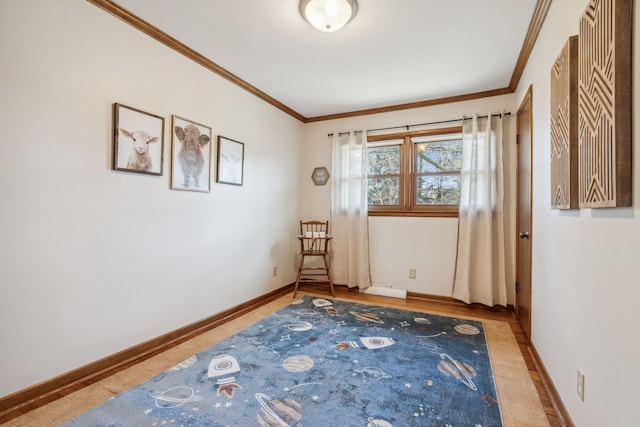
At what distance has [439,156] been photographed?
12.1ft

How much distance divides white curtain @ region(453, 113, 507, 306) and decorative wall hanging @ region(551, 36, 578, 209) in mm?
1594

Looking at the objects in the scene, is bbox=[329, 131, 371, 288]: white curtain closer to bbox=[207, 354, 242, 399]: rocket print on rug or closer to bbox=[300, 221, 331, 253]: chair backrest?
bbox=[300, 221, 331, 253]: chair backrest

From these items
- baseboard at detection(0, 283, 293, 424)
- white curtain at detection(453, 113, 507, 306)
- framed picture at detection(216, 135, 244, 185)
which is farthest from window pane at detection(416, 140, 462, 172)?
baseboard at detection(0, 283, 293, 424)

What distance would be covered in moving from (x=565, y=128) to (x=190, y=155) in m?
2.61

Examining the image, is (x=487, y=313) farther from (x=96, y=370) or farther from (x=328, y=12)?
(x=96, y=370)

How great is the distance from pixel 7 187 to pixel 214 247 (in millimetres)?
1520

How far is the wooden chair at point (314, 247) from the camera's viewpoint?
3.77 m

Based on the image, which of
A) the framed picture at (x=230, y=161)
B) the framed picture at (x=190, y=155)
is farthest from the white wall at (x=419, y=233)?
the framed picture at (x=190, y=155)

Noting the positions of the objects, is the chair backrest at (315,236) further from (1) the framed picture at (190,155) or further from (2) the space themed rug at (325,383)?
(1) the framed picture at (190,155)

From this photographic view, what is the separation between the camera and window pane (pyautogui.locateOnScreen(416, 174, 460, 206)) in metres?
3.62

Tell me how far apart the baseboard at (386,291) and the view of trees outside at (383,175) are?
3.62ft

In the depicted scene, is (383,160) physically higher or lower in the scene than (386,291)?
higher

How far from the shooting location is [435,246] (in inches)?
142

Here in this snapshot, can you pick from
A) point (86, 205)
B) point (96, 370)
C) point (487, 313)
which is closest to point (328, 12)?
point (86, 205)
